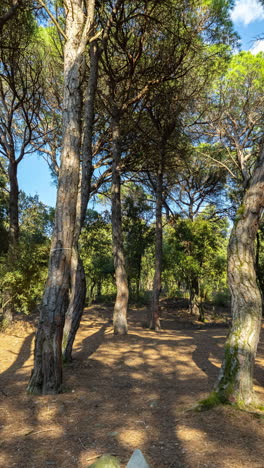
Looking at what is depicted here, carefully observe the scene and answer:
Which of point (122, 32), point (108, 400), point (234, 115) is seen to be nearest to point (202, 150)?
point (234, 115)

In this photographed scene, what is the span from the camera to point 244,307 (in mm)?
3783

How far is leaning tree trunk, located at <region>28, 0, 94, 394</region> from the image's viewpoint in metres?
4.23

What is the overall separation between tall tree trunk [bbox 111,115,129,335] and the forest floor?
259 centimetres

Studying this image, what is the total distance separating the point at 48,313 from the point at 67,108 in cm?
318

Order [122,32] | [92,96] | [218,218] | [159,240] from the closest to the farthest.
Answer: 1. [92,96]
2. [122,32]
3. [159,240]
4. [218,218]

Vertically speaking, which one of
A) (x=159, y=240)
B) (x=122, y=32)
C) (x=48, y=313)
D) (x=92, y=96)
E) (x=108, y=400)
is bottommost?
(x=108, y=400)

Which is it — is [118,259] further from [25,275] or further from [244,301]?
[244,301]

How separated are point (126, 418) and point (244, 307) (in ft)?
6.34

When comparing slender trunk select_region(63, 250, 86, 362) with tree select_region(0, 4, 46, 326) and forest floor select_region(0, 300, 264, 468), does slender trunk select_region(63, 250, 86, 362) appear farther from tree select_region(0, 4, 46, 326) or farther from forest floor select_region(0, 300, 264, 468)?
tree select_region(0, 4, 46, 326)

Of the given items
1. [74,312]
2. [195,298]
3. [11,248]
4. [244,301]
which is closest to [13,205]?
[11,248]

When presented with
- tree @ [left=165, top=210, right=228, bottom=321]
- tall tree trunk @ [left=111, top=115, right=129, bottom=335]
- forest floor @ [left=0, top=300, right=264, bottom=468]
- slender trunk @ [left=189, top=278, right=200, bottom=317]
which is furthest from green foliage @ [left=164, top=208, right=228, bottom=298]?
forest floor @ [left=0, top=300, right=264, bottom=468]

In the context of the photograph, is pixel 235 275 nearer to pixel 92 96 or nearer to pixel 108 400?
pixel 108 400

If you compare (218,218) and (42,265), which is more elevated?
(218,218)

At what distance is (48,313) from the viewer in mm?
4293
